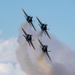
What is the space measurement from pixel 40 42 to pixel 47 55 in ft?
23.5

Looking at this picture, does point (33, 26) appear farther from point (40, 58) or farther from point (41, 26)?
point (40, 58)

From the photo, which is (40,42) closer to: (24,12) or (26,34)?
(26,34)

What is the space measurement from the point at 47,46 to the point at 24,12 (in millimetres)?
21544

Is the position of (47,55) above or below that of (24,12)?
below

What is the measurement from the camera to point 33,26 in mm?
149375

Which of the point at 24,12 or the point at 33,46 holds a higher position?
the point at 24,12

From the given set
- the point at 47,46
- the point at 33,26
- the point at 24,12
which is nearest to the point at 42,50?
the point at 47,46

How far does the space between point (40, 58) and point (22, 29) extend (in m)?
16.8

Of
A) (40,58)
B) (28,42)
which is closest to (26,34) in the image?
(28,42)

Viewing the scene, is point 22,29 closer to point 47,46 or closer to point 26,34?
point 26,34

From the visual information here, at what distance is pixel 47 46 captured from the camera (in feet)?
485

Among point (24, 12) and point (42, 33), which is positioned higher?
point (24, 12)

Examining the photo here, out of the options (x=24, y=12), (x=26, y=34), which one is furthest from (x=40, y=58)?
(x=24, y=12)

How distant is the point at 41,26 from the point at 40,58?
52.9 feet
